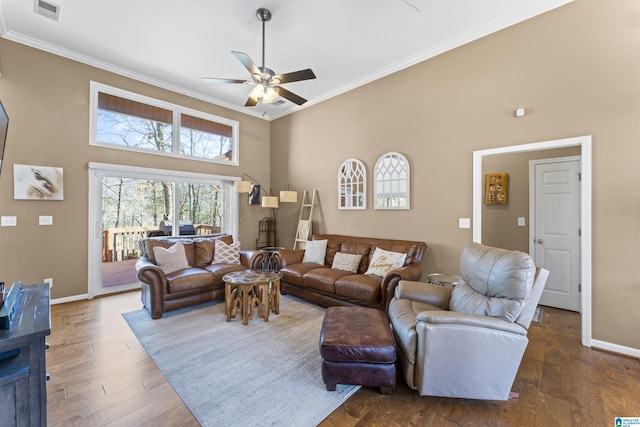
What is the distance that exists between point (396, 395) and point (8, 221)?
4929 millimetres

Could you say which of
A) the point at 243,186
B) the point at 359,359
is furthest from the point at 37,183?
the point at 359,359

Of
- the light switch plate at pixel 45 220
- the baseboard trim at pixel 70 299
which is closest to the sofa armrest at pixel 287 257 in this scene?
the baseboard trim at pixel 70 299

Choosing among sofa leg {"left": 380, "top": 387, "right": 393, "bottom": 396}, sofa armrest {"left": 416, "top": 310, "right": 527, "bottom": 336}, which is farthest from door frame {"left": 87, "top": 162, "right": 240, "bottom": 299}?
sofa armrest {"left": 416, "top": 310, "right": 527, "bottom": 336}

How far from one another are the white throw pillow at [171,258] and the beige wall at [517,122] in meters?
2.54

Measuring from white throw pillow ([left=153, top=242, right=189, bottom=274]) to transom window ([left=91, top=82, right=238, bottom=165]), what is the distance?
1936 millimetres

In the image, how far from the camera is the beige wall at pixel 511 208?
3977mm

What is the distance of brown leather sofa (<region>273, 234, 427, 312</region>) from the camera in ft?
10.5

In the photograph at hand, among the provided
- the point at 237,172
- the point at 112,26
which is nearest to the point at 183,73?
the point at 112,26

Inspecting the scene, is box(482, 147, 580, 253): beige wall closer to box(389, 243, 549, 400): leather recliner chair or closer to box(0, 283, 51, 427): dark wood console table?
box(389, 243, 549, 400): leather recliner chair

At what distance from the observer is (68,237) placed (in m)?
3.84

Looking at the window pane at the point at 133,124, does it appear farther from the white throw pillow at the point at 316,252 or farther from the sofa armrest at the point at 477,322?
the sofa armrest at the point at 477,322

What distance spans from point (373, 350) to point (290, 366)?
0.83 metres

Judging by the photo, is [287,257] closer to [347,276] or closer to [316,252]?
[316,252]

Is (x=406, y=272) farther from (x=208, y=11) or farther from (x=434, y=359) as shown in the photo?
(x=208, y=11)
